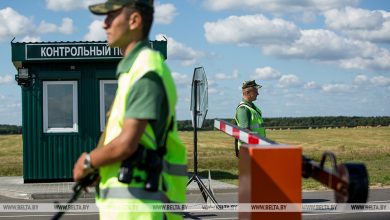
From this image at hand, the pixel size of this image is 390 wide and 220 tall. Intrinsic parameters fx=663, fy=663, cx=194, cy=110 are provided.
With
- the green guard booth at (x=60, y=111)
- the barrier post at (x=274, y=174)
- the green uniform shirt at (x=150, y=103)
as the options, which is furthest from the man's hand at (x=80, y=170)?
the green guard booth at (x=60, y=111)

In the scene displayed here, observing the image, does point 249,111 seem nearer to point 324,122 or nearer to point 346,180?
point 346,180

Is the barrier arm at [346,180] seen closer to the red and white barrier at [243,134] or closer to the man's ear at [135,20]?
the red and white barrier at [243,134]

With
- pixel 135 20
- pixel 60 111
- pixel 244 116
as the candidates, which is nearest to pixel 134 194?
pixel 135 20

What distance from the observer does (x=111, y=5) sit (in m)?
3.39

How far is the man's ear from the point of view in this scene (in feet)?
11.0

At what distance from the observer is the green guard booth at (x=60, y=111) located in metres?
16.9

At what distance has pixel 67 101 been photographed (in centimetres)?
1711

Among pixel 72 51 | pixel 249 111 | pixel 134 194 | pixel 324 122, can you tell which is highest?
pixel 72 51

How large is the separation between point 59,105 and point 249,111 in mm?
8141

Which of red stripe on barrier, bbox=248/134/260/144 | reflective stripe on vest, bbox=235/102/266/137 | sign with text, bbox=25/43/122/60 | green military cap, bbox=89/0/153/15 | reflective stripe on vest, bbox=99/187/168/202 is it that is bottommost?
reflective stripe on vest, bbox=99/187/168/202

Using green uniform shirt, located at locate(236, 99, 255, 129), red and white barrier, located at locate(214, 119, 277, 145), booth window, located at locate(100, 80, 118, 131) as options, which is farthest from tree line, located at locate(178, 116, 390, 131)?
red and white barrier, located at locate(214, 119, 277, 145)

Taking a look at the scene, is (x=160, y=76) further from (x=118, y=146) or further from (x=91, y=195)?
(x=91, y=195)

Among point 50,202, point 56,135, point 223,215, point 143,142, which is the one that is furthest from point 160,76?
point 56,135

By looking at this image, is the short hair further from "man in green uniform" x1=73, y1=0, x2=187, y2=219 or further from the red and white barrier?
the red and white barrier
